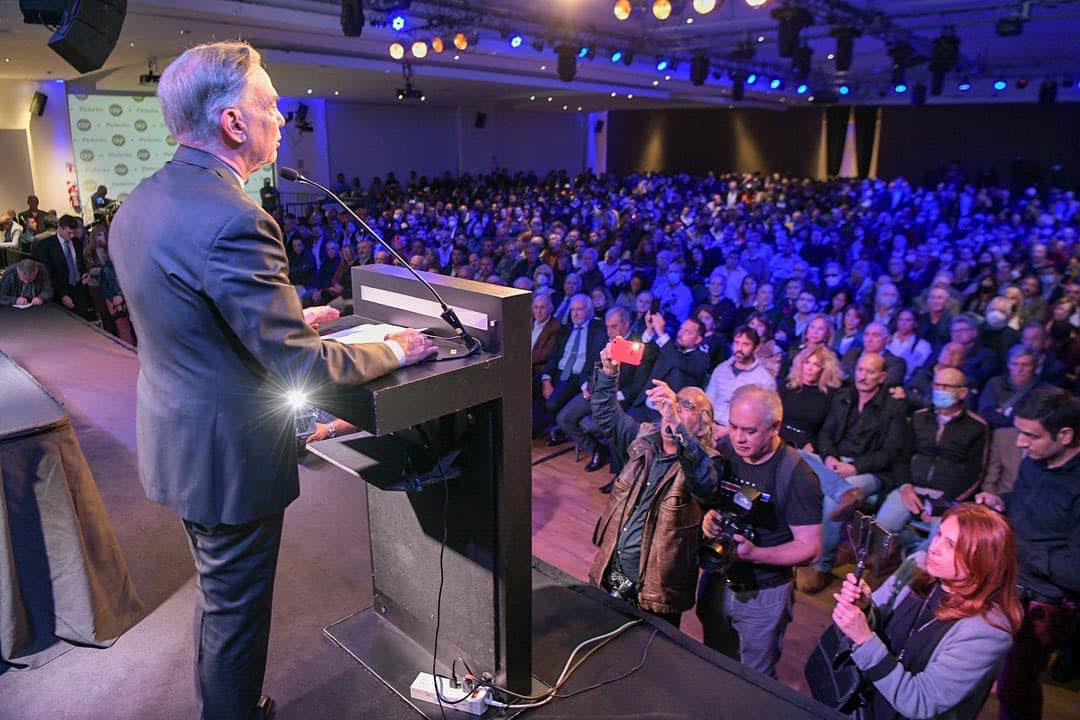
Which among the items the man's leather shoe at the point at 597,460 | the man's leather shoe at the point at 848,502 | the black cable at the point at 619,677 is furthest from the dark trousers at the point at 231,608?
the man's leather shoe at the point at 597,460

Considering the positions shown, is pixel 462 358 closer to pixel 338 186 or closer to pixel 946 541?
pixel 946 541

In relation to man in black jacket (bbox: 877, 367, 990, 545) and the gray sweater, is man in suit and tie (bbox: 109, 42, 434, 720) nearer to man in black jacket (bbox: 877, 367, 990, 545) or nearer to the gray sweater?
the gray sweater

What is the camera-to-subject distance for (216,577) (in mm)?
1236

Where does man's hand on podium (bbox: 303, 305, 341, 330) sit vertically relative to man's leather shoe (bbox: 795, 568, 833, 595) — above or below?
above

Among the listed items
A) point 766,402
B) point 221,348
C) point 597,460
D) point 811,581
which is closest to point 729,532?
point 766,402

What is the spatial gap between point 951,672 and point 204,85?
1818mm

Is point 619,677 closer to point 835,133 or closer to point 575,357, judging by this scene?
point 575,357

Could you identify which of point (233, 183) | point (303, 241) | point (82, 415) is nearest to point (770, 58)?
point (303, 241)

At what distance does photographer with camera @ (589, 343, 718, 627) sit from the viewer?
2.00 meters

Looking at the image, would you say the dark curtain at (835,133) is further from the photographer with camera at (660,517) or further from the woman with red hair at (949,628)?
the woman with red hair at (949,628)

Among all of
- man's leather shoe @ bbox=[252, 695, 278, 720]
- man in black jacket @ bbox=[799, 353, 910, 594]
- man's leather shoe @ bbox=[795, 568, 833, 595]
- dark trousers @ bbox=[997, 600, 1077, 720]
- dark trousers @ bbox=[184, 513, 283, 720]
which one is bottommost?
man's leather shoe @ bbox=[795, 568, 833, 595]

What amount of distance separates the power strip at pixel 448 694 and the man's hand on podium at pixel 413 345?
697mm

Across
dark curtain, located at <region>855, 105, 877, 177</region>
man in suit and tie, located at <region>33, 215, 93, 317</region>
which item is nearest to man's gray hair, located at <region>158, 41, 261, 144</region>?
man in suit and tie, located at <region>33, 215, 93, 317</region>

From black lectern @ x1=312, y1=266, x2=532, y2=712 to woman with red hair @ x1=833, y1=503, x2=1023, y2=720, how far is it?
0.82 metres
